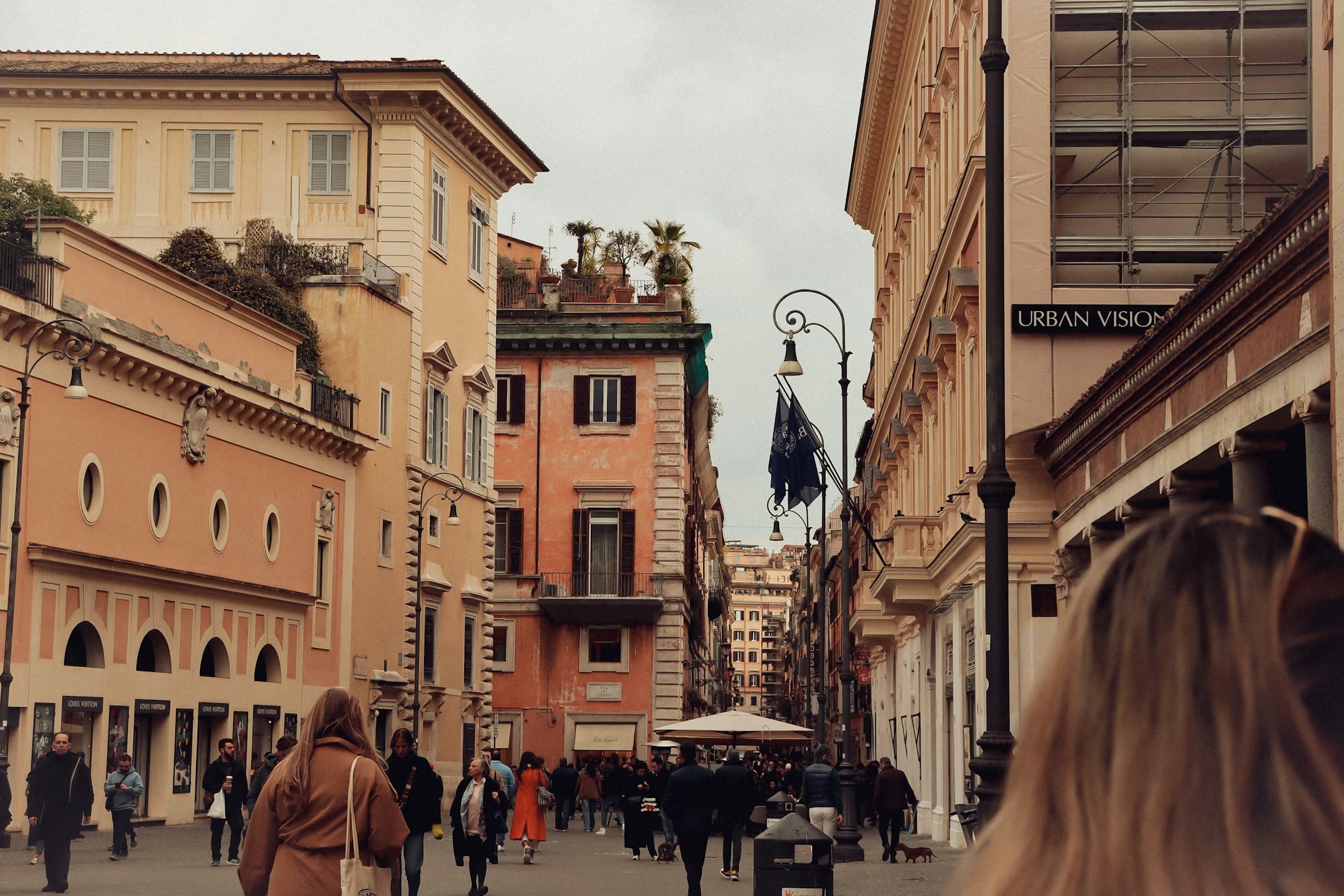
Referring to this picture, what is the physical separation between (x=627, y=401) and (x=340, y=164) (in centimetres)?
1812

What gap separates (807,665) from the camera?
90125 millimetres

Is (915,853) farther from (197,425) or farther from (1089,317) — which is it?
(197,425)

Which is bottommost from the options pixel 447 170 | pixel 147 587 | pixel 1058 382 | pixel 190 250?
pixel 147 587

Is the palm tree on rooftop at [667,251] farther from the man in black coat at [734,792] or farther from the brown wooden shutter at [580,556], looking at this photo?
the man in black coat at [734,792]

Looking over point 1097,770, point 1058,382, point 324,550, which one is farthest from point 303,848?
point 324,550

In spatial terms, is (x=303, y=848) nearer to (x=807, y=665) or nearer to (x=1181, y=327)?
(x=1181, y=327)

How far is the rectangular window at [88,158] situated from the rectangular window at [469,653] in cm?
1617

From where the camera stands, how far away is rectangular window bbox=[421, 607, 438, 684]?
5328 centimetres

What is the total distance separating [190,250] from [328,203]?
178 inches

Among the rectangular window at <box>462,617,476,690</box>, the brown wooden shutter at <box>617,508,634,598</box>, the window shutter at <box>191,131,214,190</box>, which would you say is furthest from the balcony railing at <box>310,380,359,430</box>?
the brown wooden shutter at <box>617,508,634,598</box>

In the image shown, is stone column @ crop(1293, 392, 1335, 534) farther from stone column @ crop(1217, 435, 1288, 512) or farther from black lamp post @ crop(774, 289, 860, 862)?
black lamp post @ crop(774, 289, 860, 862)

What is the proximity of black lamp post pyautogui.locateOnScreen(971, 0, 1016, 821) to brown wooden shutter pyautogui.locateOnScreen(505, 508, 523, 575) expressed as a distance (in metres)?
51.4

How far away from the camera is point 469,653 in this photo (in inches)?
2253

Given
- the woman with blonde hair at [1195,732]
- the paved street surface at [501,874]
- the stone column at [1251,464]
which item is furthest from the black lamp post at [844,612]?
the woman with blonde hair at [1195,732]
